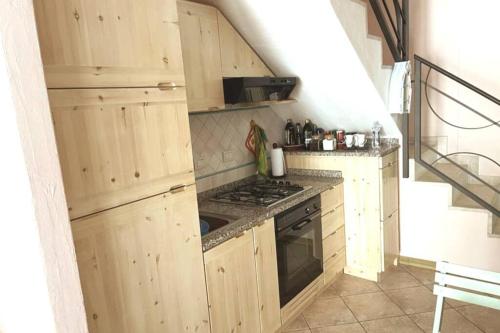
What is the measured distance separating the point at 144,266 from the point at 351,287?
206 centimetres

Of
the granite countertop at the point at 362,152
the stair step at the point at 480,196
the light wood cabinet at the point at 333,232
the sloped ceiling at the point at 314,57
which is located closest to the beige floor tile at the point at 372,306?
the light wood cabinet at the point at 333,232

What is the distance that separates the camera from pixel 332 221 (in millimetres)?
2969

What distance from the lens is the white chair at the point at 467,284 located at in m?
1.38

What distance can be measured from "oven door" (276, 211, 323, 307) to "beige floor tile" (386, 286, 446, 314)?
23.2 inches

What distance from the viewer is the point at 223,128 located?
9.37ft

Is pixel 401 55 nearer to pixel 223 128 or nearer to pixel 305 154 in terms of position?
pixel 305 154

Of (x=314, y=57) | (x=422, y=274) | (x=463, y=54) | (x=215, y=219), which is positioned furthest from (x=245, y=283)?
(x=463, y=54)

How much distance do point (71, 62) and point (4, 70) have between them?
243 mm

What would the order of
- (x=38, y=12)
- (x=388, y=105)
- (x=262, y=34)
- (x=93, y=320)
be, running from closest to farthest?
(x=38, y=12), (x=93, y=320), (x=262, y=34), (x=388, y=105)

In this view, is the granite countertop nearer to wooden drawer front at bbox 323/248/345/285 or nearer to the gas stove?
the gas stove

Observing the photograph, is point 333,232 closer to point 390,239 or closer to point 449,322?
point 390,239

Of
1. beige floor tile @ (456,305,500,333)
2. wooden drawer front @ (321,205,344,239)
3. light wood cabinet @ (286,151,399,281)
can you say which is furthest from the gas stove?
beige floor tile @ (456,305,500,333)

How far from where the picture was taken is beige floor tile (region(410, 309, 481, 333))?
240cm

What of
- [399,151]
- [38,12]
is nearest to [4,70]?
[38,12]
